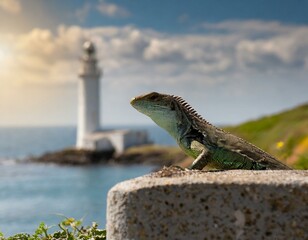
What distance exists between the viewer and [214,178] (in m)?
5.35

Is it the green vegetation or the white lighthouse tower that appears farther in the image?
the white lighthouse tower

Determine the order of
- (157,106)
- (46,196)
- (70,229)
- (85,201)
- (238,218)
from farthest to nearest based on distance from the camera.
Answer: (46,196) → (85,201) → (70,229) → (157,106) → (238,218)

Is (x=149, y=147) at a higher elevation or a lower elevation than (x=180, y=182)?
lower

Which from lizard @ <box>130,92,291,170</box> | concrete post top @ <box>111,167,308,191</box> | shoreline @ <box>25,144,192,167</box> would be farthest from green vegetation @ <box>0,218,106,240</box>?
shoreline @ <box>25,144,192,167</box>

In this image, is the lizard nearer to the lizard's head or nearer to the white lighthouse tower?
the lizard's head

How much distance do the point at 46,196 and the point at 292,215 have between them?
5947 centimetres

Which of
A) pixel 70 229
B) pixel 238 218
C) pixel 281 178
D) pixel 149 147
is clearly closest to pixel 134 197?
pixel 238 218

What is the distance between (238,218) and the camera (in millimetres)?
5230

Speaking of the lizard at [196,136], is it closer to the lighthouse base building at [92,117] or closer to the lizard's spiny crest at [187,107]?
the lizard's spiny crest at [187,107]

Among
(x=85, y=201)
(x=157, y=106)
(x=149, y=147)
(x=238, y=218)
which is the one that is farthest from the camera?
(x=149, y=147)

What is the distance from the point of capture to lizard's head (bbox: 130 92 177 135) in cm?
596

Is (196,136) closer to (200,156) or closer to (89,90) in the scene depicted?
(200,156)

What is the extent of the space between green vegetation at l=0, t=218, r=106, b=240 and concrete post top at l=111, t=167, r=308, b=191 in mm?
1633

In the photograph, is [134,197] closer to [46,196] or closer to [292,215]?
[292,215]
